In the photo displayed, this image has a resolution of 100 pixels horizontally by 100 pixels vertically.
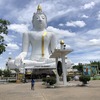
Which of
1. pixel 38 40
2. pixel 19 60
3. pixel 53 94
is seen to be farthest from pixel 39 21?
pixel 53 94

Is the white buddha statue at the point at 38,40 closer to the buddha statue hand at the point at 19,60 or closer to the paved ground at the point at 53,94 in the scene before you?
the buddha statue hand at the point at 19,60

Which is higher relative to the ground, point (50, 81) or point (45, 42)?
point (45, 42)

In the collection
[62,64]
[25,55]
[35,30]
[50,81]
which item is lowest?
[50,81]

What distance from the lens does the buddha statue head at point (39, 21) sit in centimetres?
4899

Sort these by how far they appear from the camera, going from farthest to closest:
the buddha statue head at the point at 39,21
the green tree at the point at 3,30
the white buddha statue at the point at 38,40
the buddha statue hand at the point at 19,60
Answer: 1. the buddha statue head at the point at 39,21
2. the white buddha statue at the point at 38,40
3. the buddha statue hand at the point at 19,60
4. the green tree at the point at 3,30

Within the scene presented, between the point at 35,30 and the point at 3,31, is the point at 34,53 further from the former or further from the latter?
the point at 3,31

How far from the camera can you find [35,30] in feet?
164

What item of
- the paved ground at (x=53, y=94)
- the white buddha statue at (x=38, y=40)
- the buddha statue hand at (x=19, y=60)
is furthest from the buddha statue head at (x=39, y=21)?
the paved ground at (x=53, y=94)

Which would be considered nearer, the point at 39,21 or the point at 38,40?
the point at 38,40

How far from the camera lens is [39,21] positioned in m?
48.9

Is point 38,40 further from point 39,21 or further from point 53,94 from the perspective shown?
point 53,94

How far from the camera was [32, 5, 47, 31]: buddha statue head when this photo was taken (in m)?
49.0

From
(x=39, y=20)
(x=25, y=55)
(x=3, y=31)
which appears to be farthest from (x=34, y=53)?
(x=3, y=31)

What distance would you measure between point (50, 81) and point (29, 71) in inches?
863
